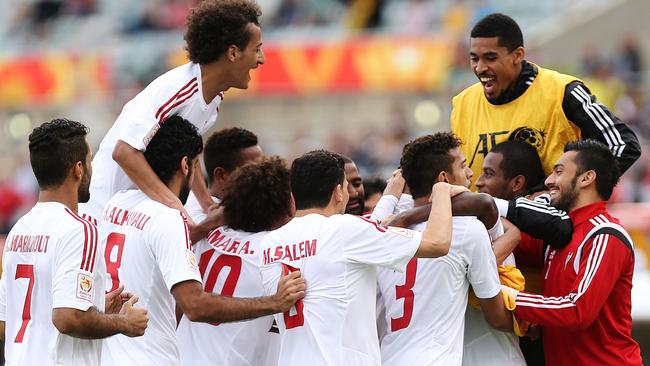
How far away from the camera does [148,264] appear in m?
7.11

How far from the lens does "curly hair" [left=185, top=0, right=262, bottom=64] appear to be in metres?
8.02

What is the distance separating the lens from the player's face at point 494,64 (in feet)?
26.7

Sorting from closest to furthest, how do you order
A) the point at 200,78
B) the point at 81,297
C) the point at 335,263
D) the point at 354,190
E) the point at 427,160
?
the point at 81,297, the point at 335,263, the point at 427,160, the point at 200,78, the point at 354,190

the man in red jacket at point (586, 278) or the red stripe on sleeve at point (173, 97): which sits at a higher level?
the red stripe on sleeve at point (173, 97)

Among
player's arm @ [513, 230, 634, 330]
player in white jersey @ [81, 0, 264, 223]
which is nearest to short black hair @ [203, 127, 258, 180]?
player in white jersey @ [81, 0, 264, 223]

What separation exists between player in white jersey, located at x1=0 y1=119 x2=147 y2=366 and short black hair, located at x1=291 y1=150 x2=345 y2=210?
3.46 feet

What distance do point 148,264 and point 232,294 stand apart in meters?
0.60

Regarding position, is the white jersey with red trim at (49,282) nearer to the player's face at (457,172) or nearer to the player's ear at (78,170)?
the player's ear at (78,170)

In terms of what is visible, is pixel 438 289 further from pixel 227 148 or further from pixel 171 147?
pixel 227 148

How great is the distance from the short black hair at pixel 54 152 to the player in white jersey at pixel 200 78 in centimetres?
63

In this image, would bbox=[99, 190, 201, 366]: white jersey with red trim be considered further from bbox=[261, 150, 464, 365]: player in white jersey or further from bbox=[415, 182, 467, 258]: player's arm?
bbox=[415, 182, 467, 258]: player's arm

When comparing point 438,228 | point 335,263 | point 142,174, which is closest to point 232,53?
point 142,174

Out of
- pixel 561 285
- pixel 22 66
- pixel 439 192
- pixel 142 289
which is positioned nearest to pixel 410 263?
pixel 439 192

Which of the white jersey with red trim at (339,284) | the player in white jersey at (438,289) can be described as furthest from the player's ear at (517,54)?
the white jersey with red trim at (339,284)
